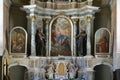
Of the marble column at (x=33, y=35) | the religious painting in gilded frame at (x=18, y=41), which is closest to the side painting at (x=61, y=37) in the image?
the marble column at (x=33, y=35)

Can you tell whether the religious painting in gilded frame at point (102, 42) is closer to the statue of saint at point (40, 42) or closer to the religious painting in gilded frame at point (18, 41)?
the statue of saint at point (40, 42)

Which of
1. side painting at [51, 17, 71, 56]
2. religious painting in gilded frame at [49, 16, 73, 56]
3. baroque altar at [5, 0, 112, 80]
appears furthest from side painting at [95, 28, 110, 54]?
side painting at [51, 17, 71, 56]

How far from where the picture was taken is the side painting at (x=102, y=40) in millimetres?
21141

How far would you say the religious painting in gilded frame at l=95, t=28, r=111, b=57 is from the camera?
2110 centimetres

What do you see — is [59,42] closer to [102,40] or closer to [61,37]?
[61,37]

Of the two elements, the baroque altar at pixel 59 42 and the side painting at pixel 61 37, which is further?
the side painting at pixel 61 37

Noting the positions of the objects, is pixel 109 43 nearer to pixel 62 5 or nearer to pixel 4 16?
pixel 62 5

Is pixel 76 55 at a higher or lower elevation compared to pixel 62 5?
lower

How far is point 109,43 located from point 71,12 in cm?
342

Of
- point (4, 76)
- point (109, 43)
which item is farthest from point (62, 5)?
point (4, 76)

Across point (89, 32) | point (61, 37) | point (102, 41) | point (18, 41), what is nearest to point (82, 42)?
point (89, 32)

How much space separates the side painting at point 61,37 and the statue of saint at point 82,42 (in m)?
Result: 0.86

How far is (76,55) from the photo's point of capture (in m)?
22.1

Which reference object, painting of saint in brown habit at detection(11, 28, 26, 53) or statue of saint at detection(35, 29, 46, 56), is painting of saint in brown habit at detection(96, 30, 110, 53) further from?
painting of saint in brown habit at detection(11, 28, 26, 53)
